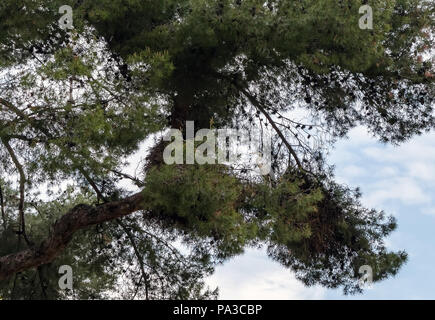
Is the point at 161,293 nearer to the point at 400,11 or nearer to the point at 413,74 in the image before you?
the point at 413,74

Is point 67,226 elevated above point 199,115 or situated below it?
below

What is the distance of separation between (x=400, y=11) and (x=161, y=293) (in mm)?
5441

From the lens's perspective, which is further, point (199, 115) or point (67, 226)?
point (199, 115)

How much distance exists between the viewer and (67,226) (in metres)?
7.23

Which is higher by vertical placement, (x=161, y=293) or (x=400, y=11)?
(x=400, y=11)

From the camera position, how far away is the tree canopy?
21.3 ft

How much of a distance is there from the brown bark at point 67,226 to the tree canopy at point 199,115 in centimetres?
2

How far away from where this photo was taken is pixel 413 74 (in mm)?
7738

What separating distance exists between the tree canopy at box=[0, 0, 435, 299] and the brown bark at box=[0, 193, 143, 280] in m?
0.02

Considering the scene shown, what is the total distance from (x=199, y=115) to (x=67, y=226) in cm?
248

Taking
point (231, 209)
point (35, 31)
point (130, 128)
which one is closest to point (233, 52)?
point (130, 128)

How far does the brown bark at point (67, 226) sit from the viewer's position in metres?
6.95

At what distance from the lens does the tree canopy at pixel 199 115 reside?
650 centimetres

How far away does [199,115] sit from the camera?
8344 mm
